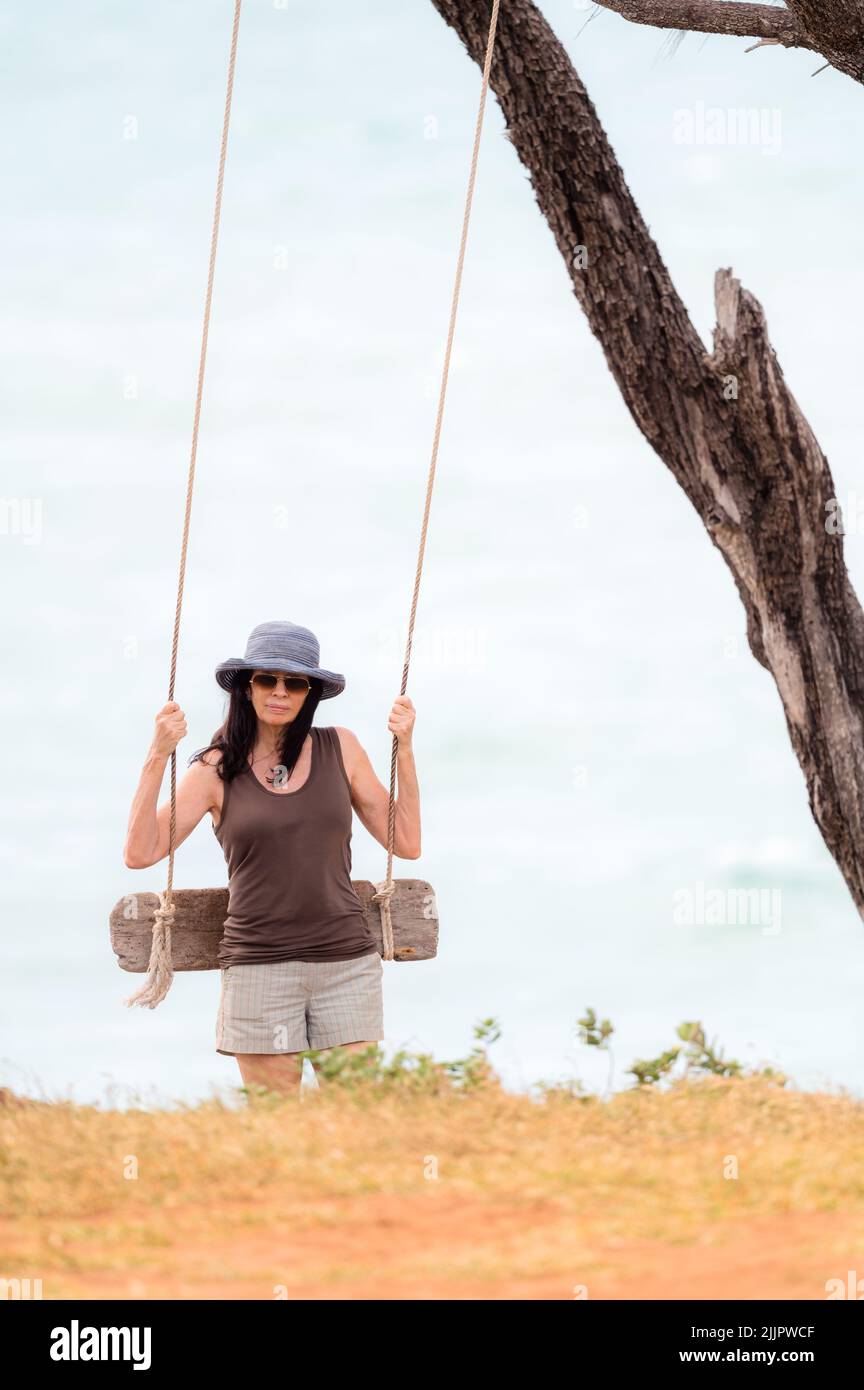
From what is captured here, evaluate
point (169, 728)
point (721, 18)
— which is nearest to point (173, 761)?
Result: point (169, 728)

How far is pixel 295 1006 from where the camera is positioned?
16.8ft

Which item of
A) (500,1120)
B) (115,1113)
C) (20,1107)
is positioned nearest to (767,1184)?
(500,1120)

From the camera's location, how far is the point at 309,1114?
4535 millimetres

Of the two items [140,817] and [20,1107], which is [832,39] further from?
[20,1107]

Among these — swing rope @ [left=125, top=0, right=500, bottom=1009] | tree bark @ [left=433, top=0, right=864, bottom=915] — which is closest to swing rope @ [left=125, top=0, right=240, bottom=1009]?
swing rope @ [left=125, top=0, right=500, bottom=1009]

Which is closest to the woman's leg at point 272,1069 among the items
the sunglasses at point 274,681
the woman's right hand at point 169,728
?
the woman's right hand at point 169,728

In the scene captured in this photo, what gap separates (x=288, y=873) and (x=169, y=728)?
0.63m

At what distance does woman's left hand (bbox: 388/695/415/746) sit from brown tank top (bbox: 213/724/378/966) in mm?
283

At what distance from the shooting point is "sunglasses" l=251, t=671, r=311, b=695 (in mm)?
5254

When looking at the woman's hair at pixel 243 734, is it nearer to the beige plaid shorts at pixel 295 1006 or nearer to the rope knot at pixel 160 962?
the rope knot at pixel 160 962

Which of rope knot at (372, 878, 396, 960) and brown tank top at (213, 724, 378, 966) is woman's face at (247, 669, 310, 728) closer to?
brown tank top at (213, 724, 378, 966)

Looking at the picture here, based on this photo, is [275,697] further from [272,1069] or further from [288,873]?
[272,1069]
